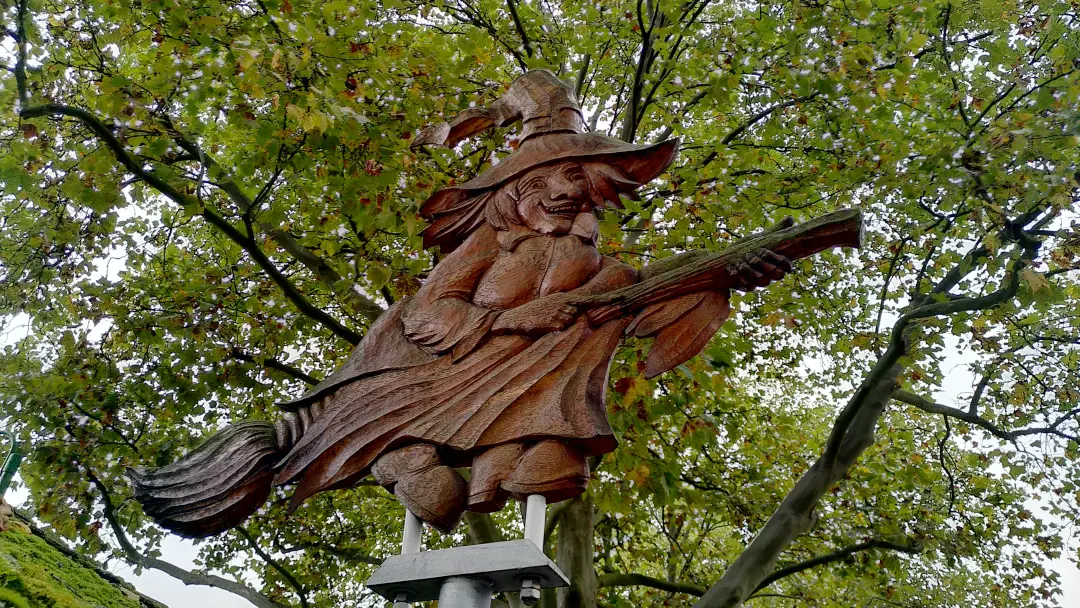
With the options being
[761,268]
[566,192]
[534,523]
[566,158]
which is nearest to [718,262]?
[761,268]

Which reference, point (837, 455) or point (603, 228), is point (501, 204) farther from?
point (837, 455)

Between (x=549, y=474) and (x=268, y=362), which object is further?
(x=268, y=362)

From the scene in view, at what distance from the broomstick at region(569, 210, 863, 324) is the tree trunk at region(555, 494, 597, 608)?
4384 mm

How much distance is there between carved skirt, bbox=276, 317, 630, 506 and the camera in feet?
9.12

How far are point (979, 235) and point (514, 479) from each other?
582 cm

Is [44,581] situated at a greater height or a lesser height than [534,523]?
lesser

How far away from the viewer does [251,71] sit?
5.15 m

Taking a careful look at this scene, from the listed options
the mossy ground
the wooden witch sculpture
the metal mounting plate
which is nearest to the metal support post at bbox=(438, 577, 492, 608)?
the metal mounting plate

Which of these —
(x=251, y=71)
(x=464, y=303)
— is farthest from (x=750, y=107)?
(x=464, y=303)

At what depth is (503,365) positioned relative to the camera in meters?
2.98

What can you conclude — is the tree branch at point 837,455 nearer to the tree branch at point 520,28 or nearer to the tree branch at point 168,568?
the tree branch at point 168,568

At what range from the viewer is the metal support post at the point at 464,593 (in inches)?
96.7

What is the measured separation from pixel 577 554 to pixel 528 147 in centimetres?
461

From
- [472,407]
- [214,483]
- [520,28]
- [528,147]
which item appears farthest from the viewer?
[520,28]
